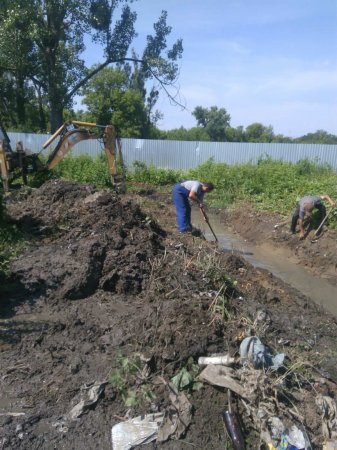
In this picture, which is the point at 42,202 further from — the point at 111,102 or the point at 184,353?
the point at 111,102

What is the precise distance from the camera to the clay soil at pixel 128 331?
3.72 m

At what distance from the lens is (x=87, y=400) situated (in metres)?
3.87

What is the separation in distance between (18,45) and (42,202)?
718 inches

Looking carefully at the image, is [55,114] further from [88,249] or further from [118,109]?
[88,249]

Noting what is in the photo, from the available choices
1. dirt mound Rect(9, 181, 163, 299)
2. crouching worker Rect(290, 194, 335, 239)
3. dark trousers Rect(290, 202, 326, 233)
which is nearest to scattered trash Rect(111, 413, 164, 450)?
dirt mound Rect(9, 181, 163, 299)

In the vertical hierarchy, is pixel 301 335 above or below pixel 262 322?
below

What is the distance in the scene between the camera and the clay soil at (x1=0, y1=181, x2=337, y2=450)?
12.2ft

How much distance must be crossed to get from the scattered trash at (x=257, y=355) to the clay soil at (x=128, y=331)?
0.10m

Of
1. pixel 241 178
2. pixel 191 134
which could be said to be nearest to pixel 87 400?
pixel 241 178

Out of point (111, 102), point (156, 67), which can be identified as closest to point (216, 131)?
point (111, 102)

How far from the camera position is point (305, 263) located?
10680mm

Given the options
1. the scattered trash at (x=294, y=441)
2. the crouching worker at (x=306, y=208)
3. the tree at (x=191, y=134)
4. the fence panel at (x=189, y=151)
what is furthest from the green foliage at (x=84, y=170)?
the tree at (x=191, y=134)

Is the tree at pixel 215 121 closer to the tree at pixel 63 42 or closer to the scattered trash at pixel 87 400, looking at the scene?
the tree at pixel 63 42

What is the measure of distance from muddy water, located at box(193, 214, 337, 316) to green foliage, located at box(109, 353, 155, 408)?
4.96 m
